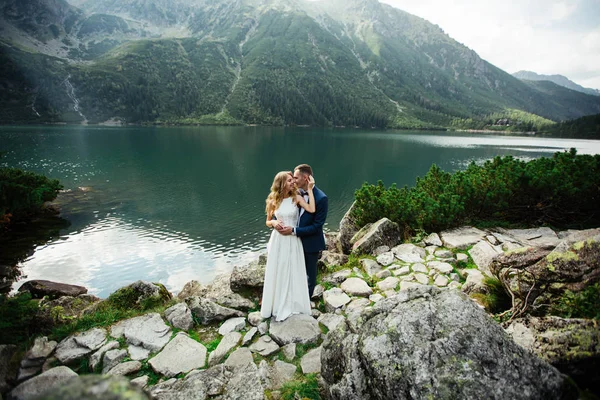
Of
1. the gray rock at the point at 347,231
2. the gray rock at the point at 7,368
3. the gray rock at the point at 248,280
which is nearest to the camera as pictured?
the gray rock at the point at 7,368

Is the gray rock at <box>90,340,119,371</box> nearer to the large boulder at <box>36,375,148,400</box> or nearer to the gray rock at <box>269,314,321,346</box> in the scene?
the gray rock at <box>269,314,321,346</box>

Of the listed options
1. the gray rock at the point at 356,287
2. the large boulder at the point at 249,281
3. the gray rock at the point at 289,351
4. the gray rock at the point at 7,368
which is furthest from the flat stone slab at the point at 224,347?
the gray rock at the point at 7,368

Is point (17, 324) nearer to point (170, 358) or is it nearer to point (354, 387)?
point (170, 358)

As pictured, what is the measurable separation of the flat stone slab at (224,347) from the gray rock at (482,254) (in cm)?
628

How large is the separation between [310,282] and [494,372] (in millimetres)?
4440

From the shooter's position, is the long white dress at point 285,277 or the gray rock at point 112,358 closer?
the gray rock at point 112,358

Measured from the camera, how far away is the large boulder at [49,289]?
11.0 metres

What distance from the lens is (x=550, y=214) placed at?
410 inches

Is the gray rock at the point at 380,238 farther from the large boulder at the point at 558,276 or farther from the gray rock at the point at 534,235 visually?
the large boulder at the point at 558,276

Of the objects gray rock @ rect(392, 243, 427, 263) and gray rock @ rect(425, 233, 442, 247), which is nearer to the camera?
gray rock @ rect(392, 243, 427, 263)

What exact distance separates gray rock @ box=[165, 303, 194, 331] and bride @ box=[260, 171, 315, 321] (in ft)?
5.40

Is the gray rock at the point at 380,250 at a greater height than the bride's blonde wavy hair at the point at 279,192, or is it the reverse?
the bride's blonde wavy hair at the point at 279,192

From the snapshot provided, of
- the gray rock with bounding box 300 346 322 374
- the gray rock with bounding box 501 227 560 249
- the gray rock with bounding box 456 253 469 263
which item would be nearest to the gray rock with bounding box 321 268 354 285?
the gray rock with bounding box 300 346 322 374

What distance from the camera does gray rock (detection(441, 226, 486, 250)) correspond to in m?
8.98
